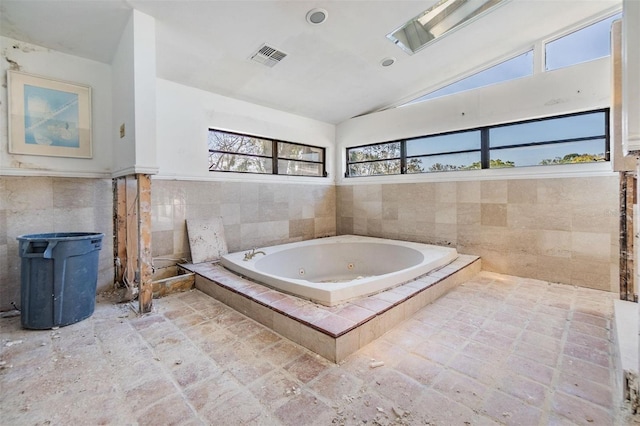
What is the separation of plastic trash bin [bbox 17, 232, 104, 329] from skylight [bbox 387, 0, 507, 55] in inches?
133

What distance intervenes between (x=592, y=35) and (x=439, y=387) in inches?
146

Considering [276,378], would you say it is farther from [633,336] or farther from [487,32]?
[487,32]

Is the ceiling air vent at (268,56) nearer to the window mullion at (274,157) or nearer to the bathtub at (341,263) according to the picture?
the window mullion at (274,157)

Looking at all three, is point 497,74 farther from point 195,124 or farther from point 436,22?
point 195,124

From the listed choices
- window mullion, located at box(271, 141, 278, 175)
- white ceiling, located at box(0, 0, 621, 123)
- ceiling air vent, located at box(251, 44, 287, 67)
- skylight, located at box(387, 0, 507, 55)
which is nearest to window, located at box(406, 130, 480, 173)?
white ceiling, located at box(0, 0, 621, 123)

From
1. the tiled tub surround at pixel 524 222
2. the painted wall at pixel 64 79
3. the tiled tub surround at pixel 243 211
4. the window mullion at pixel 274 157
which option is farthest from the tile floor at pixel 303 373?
the window mullion at pixel 274 157

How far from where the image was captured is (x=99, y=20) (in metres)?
2.17

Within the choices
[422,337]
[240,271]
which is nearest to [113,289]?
[240,271]

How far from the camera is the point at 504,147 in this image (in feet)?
10.6

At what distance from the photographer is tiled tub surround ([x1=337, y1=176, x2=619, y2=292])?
2.72m

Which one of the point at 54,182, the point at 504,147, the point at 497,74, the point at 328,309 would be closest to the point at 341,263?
the point at 328,309

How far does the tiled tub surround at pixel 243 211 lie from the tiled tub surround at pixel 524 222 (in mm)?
1136

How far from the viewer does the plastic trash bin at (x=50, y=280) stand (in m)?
1.95

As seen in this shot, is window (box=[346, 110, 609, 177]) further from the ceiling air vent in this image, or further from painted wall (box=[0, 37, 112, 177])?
painted wall (box=[0, 37, 112, 177])
